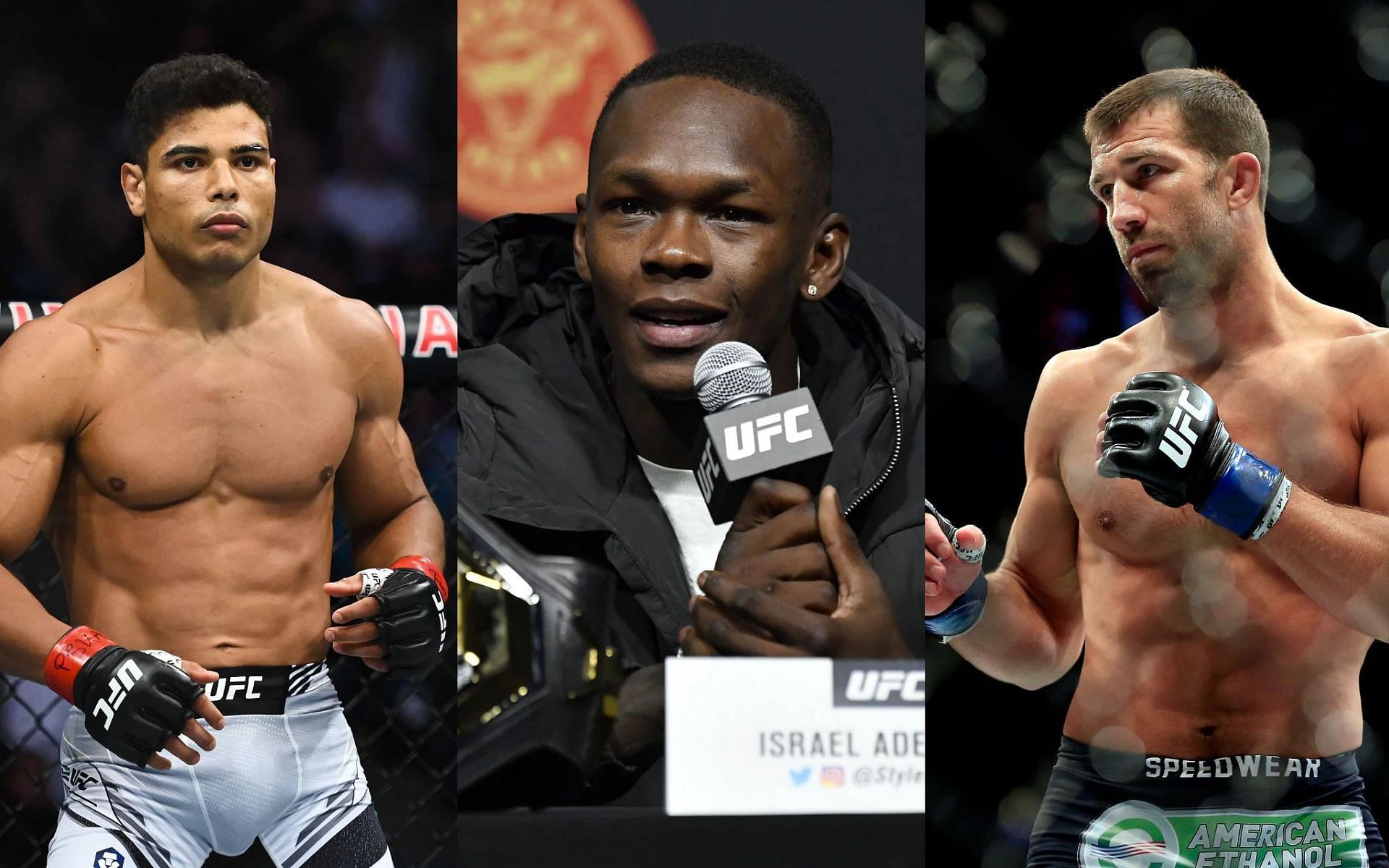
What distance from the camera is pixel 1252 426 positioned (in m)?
2.17

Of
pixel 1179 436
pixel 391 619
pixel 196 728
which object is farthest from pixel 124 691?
pixel 1179 436

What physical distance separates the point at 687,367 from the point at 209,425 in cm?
66

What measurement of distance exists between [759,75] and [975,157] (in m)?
0.69

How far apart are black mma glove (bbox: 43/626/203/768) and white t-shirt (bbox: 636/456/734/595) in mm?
669

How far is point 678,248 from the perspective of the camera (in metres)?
1.98

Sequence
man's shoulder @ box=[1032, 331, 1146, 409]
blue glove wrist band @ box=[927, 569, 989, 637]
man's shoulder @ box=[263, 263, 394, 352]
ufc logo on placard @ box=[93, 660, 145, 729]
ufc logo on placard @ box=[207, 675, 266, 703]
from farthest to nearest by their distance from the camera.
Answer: man's shoulder @ box=[1032, 331, 1146, 409]
blue glove wrist band @ box=[927, 569, 989, 637]
man's shoulder @ box=[263, 263, 394, 352]
ufc logo on placard @ box=[207, 675, 266, 703]
ufc logo on placard @ box=[93, 660, 145, 729]

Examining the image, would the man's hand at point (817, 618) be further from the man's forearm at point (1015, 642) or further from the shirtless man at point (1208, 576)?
the man's forearm at point (1015, 642)

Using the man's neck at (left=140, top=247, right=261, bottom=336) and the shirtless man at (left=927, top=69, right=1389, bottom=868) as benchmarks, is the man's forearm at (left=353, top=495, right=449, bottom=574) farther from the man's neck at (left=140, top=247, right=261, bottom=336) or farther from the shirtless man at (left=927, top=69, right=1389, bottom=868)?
the shirtless man at (left=927, top=69, right=1389, bottom=868)

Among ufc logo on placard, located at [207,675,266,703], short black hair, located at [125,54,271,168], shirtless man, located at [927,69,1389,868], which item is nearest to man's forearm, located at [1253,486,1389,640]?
shirtless man, located at [927,69,1389,868]

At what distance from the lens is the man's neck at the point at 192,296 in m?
2.01

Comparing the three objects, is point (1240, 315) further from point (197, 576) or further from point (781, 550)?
point (197, 576)

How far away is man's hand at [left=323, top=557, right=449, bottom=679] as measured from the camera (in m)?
2.02

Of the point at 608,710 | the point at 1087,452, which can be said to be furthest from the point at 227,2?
the point at 1087,452

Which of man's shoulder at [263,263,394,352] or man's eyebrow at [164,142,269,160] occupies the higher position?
man's eyebrow at [164,142,269,160]
